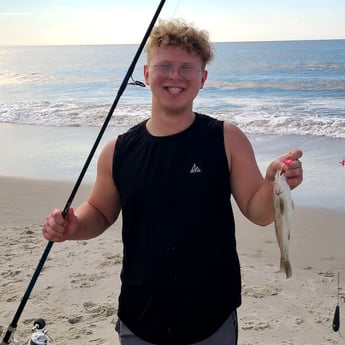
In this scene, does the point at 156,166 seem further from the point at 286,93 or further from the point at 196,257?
the point at 286,93

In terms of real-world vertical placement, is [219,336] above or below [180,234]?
below

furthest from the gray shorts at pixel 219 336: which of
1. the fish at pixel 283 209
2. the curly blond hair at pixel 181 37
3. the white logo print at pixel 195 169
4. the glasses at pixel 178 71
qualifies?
the curly blond hair at pixel 181 37

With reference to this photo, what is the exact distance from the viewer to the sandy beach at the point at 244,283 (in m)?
4.14

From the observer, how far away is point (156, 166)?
2.06 meters

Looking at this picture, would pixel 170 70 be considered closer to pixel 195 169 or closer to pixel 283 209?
pixel 195 169

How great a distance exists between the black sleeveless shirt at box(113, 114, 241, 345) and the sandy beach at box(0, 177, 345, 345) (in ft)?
6.85

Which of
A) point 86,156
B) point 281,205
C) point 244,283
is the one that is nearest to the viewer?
point 281,205

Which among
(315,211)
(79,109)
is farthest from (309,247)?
(79,109)

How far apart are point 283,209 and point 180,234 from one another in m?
0.43

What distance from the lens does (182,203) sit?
2.03 m

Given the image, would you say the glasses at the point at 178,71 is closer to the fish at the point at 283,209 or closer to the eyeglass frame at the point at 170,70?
the eyeglass frame at the point at 170,70

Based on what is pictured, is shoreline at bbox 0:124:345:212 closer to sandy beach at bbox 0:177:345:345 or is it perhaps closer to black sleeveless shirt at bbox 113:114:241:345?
sandy beach at bbox 0:177:345:345

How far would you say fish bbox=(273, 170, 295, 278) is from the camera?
1.91 metres

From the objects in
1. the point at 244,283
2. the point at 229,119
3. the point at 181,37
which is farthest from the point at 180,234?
the point at 229,119
